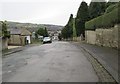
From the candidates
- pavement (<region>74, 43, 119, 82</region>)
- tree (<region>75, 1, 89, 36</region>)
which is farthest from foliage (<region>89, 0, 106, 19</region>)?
pavement (<region>74, 43, 119, 82</region>)

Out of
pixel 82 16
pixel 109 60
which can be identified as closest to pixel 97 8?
pixel 82 16

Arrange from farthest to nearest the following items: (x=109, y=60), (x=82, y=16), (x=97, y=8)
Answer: (x=82, y=16) → (x=97, y=8) → (x=109, y=60)

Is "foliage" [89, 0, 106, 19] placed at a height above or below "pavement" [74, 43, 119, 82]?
above

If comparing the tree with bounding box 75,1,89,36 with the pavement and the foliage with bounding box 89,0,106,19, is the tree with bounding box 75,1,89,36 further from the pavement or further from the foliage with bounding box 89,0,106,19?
the pavement

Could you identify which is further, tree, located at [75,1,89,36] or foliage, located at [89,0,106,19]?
tree, located at [75,1,89,36]

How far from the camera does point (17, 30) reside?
253 ft

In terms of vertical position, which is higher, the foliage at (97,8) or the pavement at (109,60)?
the foliage at (97,8)

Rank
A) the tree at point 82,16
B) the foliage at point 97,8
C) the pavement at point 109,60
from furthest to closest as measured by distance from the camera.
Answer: the tree at point 82,16
the foliage at point 97,8
the pavement at point 109,60

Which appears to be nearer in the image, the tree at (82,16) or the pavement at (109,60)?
the pavement at (109,60)

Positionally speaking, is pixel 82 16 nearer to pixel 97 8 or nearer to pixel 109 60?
pixel 97 8

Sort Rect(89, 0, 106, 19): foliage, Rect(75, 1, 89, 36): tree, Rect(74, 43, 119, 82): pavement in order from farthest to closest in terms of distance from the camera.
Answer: Rect(75, 1, 89, 36): tree
Rect(89, 0, 106, 19): foliage
Rect(74, 43, 119, 82): pavement

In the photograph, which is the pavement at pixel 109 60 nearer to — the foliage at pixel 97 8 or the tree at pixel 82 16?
the foliage at pixel 97 8

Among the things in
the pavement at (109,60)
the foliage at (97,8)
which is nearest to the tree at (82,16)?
the foliage at (97,8)

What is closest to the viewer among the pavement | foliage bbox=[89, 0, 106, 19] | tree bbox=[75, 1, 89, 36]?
the pavement
